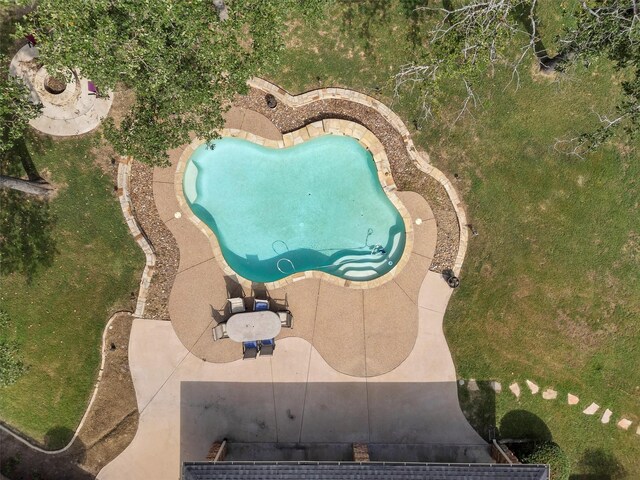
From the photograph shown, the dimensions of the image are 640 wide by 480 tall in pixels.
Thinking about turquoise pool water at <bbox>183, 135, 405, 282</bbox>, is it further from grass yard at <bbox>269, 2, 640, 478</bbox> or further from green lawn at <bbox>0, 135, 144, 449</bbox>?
green lawn at <bbox>0, 135, 144, 449</bbox>

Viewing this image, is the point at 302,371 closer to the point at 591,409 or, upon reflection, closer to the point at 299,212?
the point at 299,212

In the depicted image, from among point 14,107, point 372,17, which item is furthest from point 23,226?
point 372,17

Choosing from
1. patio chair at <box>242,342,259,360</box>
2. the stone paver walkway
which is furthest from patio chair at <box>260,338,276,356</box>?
the stone paver walkway

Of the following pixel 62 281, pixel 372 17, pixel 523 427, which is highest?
pixel 372 17

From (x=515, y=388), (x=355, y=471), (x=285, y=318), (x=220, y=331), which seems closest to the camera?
(x=355, y=471)

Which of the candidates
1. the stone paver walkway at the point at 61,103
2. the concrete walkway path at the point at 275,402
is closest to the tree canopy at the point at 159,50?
the stone paver walkway at the point at 61,103
